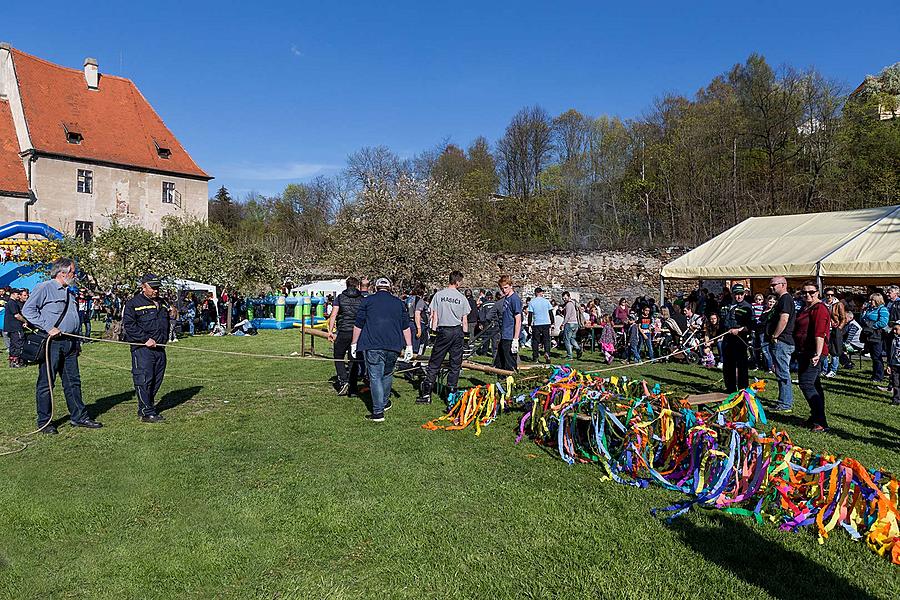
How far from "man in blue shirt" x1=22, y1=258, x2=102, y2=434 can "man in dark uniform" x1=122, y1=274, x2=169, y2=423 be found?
22.9 inches

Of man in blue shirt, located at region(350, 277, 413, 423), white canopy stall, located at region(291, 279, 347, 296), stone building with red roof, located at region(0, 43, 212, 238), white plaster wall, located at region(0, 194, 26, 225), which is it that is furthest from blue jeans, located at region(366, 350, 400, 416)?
white plaster wall, located at region(0, 194, 26, 225)

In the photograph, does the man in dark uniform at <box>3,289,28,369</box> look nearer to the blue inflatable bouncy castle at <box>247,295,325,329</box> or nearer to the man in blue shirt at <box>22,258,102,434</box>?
the man in blue shirt at <box>22,258,102,434</box>

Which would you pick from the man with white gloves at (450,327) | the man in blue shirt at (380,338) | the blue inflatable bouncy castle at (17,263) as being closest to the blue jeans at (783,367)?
the man with white gloves at (450,327)

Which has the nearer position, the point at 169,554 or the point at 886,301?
the point at 169,554

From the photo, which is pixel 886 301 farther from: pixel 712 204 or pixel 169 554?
pixel 712 204

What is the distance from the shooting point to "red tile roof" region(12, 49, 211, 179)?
3647 cm

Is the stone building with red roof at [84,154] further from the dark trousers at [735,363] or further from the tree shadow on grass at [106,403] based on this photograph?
the dark trousers at [735,363]

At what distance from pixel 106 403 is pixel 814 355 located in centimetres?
933

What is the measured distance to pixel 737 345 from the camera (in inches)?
341

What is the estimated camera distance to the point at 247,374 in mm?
11789

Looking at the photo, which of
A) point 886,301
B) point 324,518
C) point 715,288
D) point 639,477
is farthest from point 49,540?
point 715,288

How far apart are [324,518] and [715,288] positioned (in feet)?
72.4

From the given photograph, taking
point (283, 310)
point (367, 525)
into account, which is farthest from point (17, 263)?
point (367, 525)

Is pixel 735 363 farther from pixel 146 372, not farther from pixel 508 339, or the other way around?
pixel 146 372
